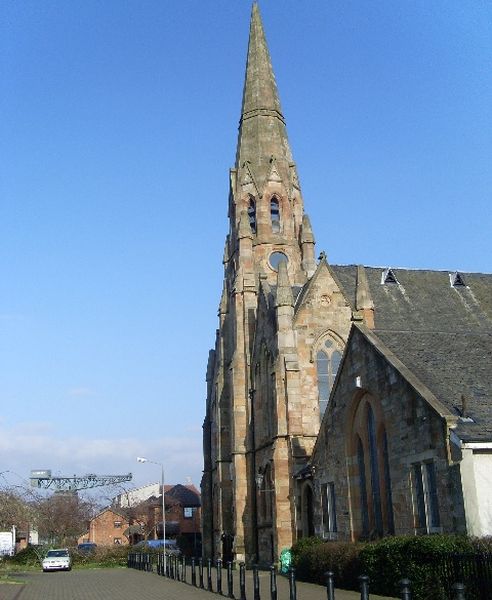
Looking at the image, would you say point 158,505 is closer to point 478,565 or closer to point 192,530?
point 192,530

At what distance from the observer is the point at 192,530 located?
8781 cm

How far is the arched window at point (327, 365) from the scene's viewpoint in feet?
122

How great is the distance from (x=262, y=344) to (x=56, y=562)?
1738cm

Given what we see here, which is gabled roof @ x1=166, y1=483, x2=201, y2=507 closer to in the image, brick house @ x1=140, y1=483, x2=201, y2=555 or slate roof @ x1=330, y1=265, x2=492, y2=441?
brick house @ x1=140, y1=483, x2=201, y2=555

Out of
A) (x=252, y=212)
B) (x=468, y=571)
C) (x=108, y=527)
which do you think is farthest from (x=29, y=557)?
(x=108, y=527)

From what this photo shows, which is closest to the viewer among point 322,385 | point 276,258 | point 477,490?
point 477,490

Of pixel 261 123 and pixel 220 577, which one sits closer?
pixel 220 577

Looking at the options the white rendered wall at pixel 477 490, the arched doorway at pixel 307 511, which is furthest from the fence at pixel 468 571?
the arched doorway at pixel 307 511

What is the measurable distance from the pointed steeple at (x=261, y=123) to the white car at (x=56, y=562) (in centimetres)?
2596

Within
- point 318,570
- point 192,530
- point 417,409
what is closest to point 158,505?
point 192,530

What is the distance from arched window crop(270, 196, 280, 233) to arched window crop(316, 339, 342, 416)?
12576 millimetres

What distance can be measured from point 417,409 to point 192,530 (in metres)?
74.7

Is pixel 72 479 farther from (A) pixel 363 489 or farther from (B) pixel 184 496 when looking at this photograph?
(A) pixel 363 489

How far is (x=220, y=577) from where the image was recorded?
73.6 feet
